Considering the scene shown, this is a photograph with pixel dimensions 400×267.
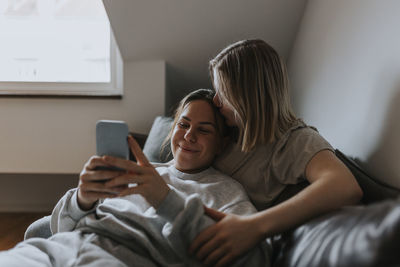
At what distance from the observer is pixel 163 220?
100cm

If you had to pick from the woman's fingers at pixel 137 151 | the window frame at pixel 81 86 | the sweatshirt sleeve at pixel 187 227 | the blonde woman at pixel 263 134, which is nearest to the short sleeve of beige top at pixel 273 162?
the blonde woman at pixel 263 134

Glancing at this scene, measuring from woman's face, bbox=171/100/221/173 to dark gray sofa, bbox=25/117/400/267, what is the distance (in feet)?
1.28

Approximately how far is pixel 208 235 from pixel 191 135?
1.39 ft

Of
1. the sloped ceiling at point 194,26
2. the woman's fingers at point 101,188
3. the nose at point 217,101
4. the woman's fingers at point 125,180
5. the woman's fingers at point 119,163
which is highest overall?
the sloped ceiling at point 194,26

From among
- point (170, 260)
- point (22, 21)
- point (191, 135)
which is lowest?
point (170, 260)

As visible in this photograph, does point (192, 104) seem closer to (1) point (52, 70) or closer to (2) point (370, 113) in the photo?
(2) point (370, 113)

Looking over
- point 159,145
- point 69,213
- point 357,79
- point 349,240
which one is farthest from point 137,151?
point 159,145

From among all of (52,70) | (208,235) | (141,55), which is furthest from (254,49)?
(52,70)

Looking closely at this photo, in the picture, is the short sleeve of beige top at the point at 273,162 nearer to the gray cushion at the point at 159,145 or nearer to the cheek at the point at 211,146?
the cheek at the point at 211,146

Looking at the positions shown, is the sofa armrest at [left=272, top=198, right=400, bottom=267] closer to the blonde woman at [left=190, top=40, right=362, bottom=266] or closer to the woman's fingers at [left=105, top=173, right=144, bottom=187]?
the blonde woman at [left=190, top=40, right=362, bottom=266]

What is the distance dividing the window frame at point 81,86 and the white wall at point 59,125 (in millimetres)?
117

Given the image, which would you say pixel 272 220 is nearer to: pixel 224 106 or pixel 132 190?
pixel 132 190

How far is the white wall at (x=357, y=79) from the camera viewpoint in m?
1.06

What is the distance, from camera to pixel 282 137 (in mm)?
1159
